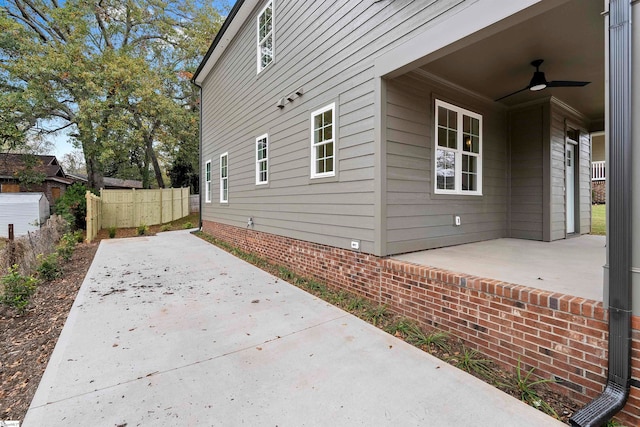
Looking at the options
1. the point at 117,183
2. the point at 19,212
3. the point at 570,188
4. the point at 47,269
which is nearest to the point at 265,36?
the point at 47,269

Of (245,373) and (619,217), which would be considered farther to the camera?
(245,373)

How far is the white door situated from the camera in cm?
666

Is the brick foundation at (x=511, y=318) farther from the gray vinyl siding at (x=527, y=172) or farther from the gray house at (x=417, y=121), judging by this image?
the gray vinyl siding at (x=527, y=172)

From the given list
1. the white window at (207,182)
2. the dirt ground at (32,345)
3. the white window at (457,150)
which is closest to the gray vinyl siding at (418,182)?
the white window at (457,150)

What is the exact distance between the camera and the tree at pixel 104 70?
13.1 meters

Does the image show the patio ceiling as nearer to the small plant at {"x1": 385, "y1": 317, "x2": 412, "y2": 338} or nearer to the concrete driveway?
the small plant at {"x1": 385, "y1": 317, "x2": 412, "y2": 338}

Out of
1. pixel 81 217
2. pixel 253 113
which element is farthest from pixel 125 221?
pixel 253 113

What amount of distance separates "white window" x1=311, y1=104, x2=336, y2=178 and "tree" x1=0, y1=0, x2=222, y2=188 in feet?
39.2

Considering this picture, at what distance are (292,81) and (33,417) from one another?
5611mm

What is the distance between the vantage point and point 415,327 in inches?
132

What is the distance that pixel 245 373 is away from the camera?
2566 millimetres

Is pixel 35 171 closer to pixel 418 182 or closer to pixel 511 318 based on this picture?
pixel 418 182

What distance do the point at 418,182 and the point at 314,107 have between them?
2162 mm

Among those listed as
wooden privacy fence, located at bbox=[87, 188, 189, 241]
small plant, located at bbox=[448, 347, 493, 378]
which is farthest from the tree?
small plant, located at bbox=[448, 347, 493, 378]
